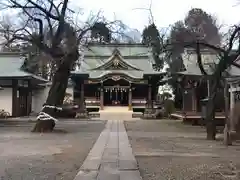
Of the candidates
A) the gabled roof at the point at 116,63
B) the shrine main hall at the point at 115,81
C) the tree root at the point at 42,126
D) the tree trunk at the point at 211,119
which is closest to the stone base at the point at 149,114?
the shrine main hall at the point at 115,81

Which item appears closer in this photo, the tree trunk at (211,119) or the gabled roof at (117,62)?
the tree trunk at (211,119)

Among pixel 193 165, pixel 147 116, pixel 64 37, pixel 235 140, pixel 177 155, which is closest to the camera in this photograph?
pixel 193 165

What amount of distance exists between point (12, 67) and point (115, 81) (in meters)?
13.5

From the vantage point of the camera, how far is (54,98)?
2131 cm

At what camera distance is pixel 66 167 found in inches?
379

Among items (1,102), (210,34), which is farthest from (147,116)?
(210,34)

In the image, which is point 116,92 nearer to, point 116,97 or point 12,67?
point 116,97

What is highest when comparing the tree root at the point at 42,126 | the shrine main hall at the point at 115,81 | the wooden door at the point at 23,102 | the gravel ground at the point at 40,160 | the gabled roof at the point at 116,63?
the gabled roof at the point at 116,63

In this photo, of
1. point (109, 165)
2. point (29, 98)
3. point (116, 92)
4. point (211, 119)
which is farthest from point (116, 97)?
point (109, 165)

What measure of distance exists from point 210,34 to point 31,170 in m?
14.4

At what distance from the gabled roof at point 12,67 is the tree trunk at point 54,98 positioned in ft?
46.6

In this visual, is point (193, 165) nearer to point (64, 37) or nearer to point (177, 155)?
point (177, 155)

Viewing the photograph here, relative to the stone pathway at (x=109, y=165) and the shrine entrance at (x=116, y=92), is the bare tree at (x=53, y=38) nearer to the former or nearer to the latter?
the stone pathway at (x=109, y=165)

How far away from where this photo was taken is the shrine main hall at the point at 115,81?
46188mm
